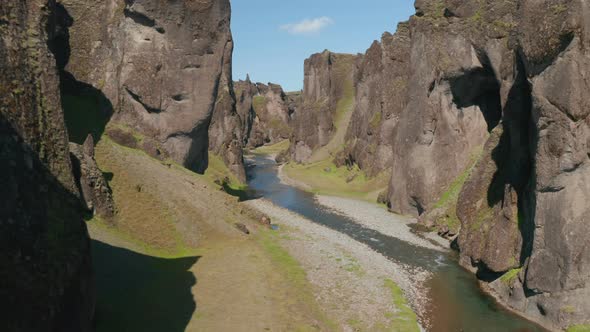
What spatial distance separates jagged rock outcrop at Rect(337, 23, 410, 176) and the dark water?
900 inches

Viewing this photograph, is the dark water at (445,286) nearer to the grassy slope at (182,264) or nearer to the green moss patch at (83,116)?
the grassy slope at (182,264)

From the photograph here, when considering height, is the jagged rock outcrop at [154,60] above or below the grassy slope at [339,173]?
above

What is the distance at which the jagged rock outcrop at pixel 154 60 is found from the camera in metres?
61.8

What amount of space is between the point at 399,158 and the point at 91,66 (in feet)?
145

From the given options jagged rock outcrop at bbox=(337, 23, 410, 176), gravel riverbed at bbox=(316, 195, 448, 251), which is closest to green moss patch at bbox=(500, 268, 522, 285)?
gravel riverbed at bbox=(316, 195, 448, 251)

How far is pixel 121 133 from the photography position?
186ft

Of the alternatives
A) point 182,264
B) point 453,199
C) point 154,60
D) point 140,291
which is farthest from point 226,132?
point 140,291

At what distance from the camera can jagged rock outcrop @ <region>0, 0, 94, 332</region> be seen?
1424 centimetres

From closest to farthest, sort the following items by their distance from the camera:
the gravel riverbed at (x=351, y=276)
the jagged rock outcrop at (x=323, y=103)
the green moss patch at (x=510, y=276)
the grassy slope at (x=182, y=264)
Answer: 1. the grassy slope at (x=182, y=264)
2. the gravel riverbed at (x=351, y=276)
3. the green moss patch at (x=510, y=276)
4. the jagged rock outcrop at (x=323, y=103)

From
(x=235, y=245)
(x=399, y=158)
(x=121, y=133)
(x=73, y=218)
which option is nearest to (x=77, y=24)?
(x=121, y=133)

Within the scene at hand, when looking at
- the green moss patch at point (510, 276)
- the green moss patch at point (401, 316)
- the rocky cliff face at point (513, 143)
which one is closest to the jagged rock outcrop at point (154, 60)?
the rocky cliff face at point (513, 143)

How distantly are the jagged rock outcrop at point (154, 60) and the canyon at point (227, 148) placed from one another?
20cm

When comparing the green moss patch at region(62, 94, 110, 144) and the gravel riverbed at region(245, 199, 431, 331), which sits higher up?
the green moss patch at region(62, 94, 110, 144)

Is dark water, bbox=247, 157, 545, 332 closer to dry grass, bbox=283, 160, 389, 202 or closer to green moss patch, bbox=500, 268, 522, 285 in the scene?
green moss patch, bbox=500, 268, 522, 285
